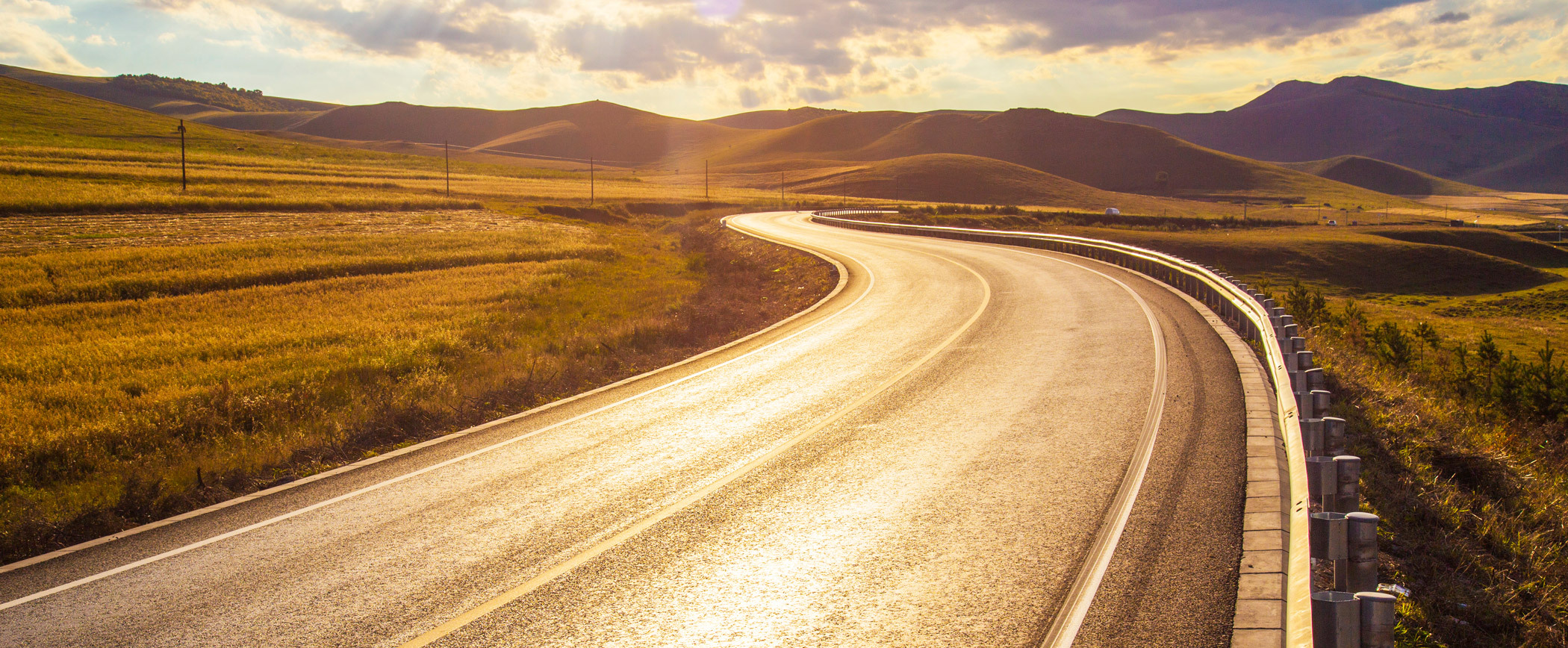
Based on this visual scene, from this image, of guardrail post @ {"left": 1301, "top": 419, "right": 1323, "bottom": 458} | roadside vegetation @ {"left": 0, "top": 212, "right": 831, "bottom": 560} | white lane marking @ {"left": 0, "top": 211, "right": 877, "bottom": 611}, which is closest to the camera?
guardrail post @ {"left": 1301, "top": 419, "right": 1323, "bottom": 458}

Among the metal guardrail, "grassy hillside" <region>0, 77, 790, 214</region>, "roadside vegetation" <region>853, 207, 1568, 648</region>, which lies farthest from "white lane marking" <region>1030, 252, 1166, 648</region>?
"grassy hillside" <region>0, 77, 790, 214</region>

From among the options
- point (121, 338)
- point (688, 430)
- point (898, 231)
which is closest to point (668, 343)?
point (688, 430)

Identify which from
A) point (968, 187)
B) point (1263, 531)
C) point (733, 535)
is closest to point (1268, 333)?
point (1263, 531)

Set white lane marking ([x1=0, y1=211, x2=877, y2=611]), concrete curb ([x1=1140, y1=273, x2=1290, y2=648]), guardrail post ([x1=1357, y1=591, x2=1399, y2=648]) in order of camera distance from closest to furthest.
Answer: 1. guardrail post ([x1=1357, y1=591, x2=1399, y2=648])
2. concrete curb ([x1=1140, y1=273, x2=1290, y2=648])
3. white lane marking ([x1=0, y1=211, x2=877, y2=611])

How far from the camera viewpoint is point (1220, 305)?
16.0m

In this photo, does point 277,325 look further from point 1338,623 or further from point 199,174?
point 199,174

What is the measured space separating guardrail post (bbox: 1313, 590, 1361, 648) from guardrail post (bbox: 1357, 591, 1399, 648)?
1.1 inches

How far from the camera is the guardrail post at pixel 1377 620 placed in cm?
318

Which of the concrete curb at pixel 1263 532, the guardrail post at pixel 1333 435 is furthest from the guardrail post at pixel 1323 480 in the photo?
the guardrail post at pixel 1333 435

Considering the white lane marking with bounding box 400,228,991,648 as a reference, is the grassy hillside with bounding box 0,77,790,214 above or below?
above

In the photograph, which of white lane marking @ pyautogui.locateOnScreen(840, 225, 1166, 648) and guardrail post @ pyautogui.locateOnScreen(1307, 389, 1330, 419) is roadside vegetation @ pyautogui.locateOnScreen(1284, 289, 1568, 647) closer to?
guardrail post @ pyautogui.locateOnScreen(1307, 389, 1330, 419)

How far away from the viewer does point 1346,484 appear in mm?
4734

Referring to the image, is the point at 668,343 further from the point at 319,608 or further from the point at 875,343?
the point at 319,608

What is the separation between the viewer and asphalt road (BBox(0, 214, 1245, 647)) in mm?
4953
